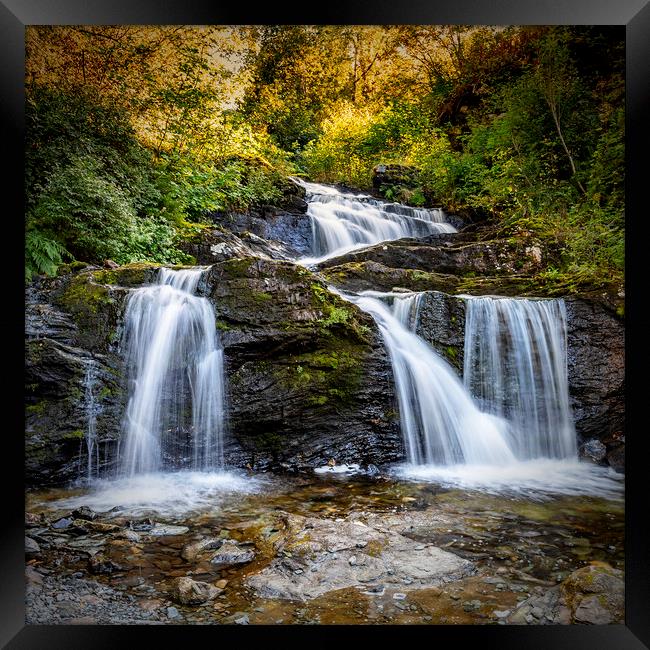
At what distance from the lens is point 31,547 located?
2.53 m

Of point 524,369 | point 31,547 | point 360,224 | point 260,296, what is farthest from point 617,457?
point 31,547

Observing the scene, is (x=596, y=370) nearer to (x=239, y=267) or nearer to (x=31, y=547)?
(x=239, y=267)

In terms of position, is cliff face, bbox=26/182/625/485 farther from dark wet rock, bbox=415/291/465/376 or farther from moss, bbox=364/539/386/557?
moss, bbox=364/539/386/557

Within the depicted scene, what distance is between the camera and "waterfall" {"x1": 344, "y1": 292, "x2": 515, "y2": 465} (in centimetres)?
389

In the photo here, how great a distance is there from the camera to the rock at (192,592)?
216cm

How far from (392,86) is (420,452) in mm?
3584

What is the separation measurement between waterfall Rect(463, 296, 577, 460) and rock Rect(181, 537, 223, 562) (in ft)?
8.59

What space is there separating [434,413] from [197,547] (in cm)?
231

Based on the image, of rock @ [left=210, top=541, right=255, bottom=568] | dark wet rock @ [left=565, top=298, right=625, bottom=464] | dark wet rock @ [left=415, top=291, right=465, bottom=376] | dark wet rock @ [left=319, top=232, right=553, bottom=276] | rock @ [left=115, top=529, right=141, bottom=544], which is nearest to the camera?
rock @ [left=210, top=541, right=255, bottom=568]

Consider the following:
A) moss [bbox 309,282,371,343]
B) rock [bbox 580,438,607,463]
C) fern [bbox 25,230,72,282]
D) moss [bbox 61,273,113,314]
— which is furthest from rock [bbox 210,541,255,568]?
rock [bbox 580,438,607,463]

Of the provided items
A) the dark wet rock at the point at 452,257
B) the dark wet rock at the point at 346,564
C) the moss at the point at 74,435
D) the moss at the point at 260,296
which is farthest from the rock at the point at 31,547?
the dark wet rock at the point at 452,257
